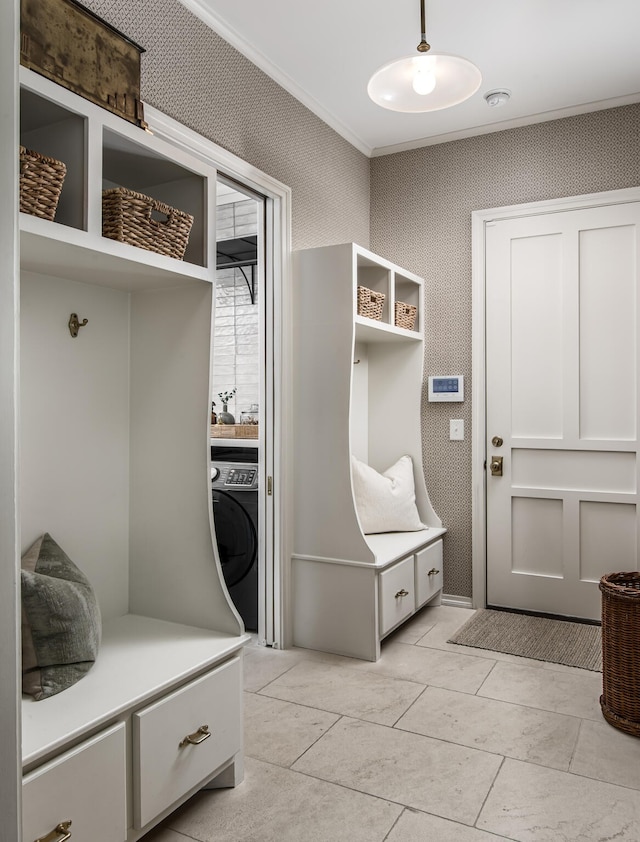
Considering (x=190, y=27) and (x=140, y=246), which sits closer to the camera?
(x=140, y=246)

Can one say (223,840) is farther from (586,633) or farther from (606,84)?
(606,84)

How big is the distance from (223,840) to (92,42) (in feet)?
7.17

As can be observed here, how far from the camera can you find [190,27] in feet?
8.24

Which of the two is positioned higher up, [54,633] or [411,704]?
[54,633]

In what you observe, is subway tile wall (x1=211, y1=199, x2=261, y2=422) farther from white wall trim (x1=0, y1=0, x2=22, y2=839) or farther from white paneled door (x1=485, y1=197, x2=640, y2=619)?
white wall trim (x1=0, y1=0, x2=22, y2=839)

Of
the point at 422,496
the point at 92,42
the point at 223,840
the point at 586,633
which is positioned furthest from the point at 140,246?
the point at 586,633

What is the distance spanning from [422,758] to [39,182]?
78.8 inches

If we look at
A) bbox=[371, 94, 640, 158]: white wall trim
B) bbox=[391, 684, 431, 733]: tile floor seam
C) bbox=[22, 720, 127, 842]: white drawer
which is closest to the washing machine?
bbox=[391, 684, 431, 733]: tile floor seam

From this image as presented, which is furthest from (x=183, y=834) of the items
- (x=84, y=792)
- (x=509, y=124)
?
(x=509, y=124)

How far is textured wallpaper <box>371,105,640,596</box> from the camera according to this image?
11.6 ft

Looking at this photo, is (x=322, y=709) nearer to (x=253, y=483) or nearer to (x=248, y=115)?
(x=253, y=483)

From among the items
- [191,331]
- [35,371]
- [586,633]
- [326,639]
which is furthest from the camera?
[586,633]

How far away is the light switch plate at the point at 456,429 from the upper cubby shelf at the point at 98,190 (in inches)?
84.6

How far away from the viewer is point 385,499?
3441 mm
